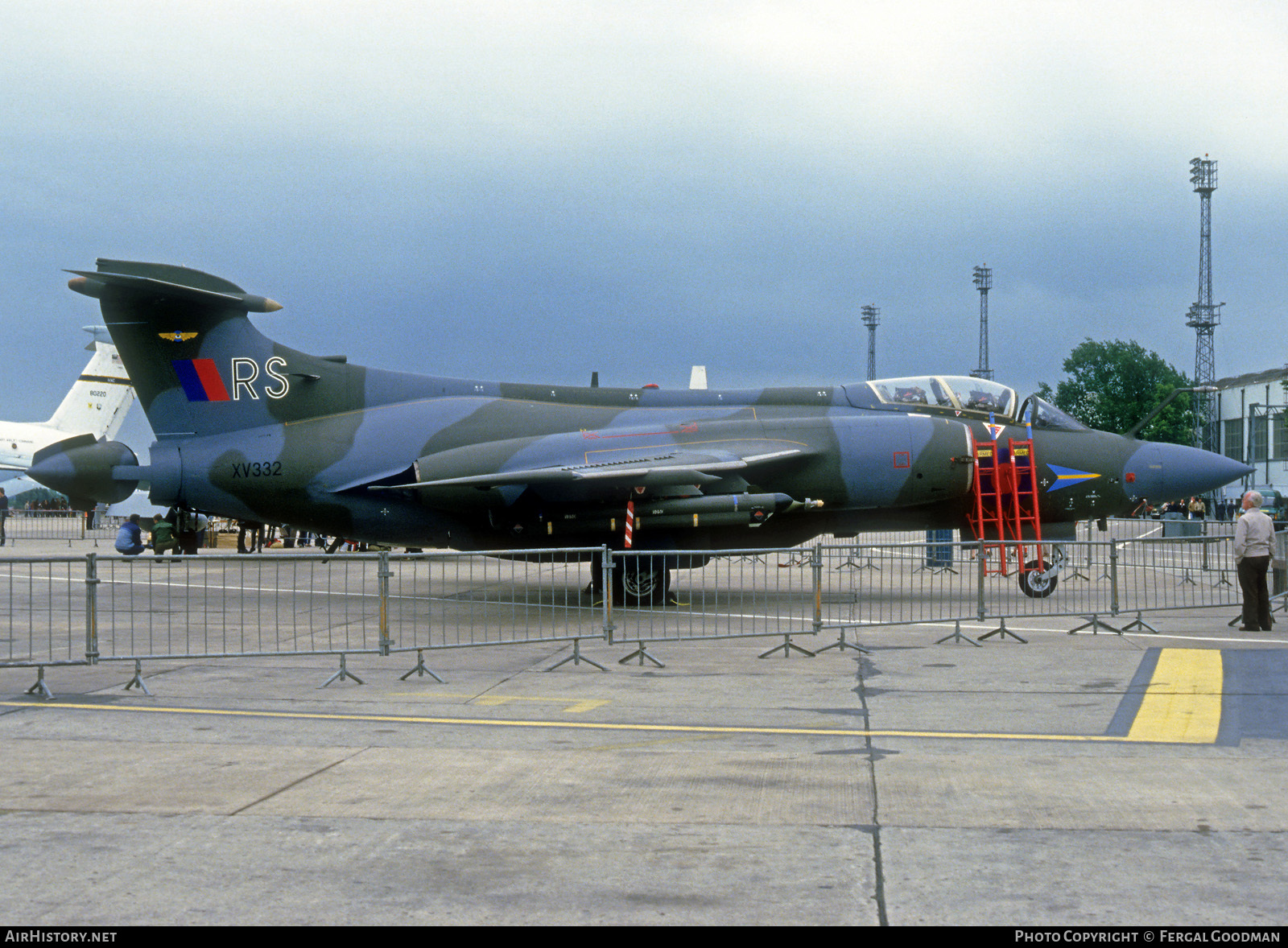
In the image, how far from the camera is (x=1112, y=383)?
105250 millimetres

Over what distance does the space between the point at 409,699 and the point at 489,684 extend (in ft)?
3.02

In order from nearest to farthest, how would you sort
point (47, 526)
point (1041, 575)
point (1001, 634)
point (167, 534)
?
point (1001, 634)
point (1041, 575)
point (167, 534)
point (47, 526)

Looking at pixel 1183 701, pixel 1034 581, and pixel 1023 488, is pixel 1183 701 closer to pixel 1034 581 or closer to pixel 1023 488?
pixel 1034 581

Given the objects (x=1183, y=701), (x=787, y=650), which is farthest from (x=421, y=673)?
(x=1183, y=701)

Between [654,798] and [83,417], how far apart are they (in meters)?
49.9

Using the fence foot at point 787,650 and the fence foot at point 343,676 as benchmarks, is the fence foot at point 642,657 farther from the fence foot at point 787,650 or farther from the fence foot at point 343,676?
the fence foot at point 343,676

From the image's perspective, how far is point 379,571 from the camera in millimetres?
9781

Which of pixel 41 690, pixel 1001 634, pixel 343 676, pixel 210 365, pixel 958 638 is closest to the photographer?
pixel 41 690

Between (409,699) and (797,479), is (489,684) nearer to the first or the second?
(409,699)

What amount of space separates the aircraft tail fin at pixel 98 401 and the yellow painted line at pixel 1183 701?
4224 cm

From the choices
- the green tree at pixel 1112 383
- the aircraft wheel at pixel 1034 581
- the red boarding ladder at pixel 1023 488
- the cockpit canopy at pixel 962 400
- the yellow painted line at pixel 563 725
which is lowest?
the yellow painted line at pixel 563 725

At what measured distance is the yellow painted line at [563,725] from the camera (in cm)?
721

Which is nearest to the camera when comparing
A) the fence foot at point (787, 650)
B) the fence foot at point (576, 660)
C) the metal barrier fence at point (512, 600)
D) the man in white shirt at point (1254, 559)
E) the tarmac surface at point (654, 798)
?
the tarmac surface at point (654, 798)

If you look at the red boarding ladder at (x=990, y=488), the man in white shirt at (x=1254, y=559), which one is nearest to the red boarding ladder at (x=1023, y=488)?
the red boarding ladder at (x=990, y=488)
